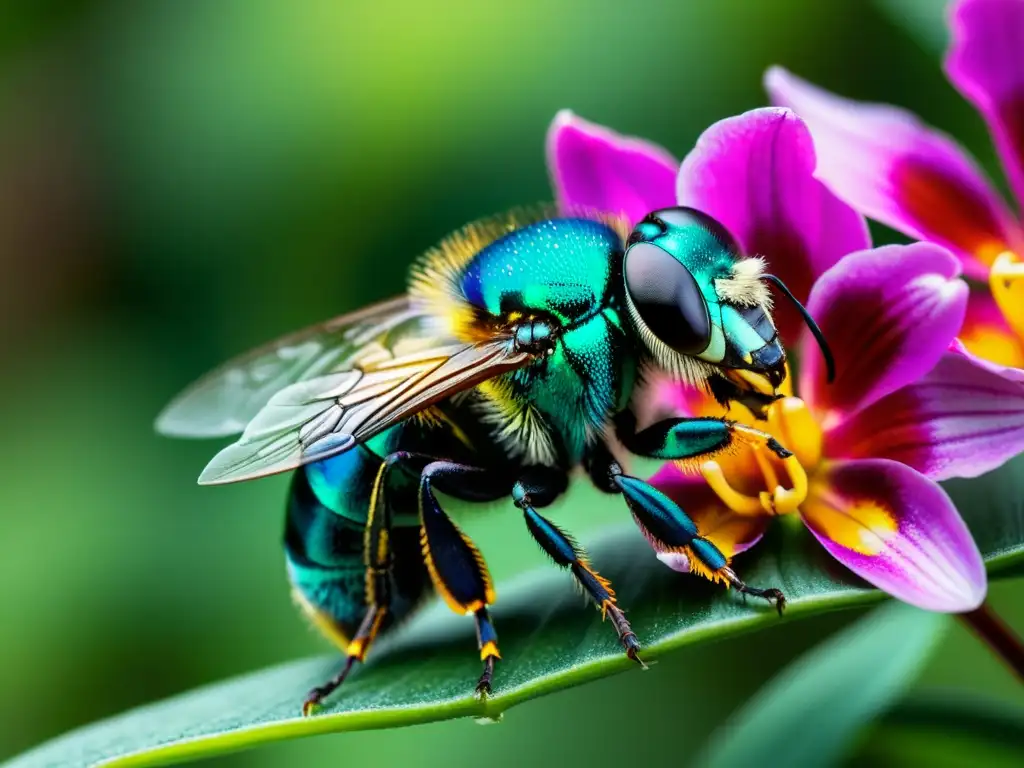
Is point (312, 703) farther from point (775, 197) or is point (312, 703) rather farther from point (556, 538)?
point (775, 197)

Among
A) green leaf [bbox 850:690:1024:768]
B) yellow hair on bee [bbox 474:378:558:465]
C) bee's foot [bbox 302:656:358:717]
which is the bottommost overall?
green leaf [bbox 850:690:1024:768]

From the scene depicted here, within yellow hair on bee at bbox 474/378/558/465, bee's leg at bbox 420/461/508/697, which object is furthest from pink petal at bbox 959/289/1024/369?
bee's leg at bbox 420/461/508/697

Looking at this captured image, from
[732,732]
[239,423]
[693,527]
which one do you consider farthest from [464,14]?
[693,527]

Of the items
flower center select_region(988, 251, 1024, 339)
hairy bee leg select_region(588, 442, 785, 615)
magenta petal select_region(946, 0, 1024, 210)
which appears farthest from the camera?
magenta petal select_region(946, 0, 1024, 210)

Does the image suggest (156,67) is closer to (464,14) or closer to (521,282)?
(464,14)

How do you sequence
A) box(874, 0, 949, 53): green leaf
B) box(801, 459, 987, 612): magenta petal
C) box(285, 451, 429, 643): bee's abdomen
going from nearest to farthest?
box(801, 459, 987, 612): magenta petal, box(285, 451, 429, 643): bee's abdomen, box(874, 0, 949, 53): green leaf

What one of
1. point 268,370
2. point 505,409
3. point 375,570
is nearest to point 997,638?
point 505,409

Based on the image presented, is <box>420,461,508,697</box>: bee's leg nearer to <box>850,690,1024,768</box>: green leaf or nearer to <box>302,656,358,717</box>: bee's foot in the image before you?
<box>302,656,358,717</box>: bee's foot

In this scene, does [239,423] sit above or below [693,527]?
above
